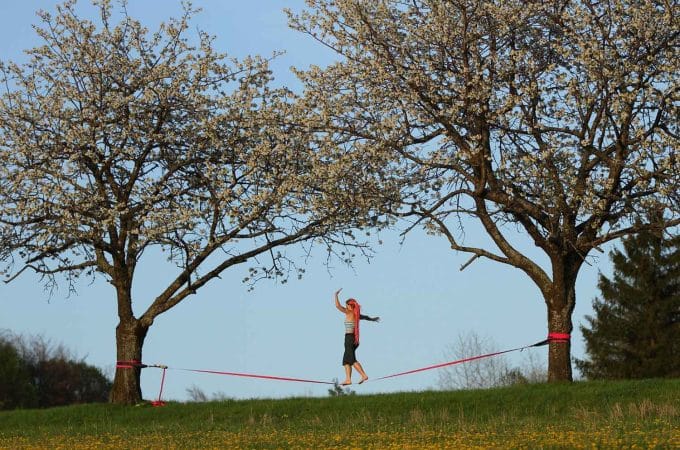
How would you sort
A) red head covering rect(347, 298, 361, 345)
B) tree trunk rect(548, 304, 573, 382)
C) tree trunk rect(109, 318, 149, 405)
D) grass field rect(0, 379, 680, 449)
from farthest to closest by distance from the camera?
tree trunk rect(109, 318, 149, 405)
tree trunk rect(548, 304, 573, 382)
red head covering rect(347, 298, 361, 345)
grass field rect(0, 379, 680, 449)

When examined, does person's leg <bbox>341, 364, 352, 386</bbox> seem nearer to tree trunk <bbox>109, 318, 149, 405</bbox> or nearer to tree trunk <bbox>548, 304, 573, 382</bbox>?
tree trunk <bbox>548, 304, 573, 382</bbox>

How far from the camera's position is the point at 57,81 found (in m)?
33.7

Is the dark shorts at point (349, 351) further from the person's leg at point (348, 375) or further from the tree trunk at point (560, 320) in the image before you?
the tree trunk at point (560, 320)

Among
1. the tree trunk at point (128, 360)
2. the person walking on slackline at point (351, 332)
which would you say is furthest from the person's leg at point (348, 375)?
the tree trunk at point (128, 360)

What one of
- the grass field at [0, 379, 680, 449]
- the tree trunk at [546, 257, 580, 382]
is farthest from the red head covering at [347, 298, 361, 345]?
the tree trunk at [546, 257, 580, 382]

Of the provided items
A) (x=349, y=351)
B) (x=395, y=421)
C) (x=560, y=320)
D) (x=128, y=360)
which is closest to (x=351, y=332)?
(x=349, y=351)

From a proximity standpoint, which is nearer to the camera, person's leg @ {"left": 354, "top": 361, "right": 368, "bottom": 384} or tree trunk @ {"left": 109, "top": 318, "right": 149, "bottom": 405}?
person's leg @ {"left": 354, "top": 361, "right": 368, "bottom": 384}

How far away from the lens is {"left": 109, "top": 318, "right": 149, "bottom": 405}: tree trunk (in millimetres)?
33156

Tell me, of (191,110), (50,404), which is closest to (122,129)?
(191,110)

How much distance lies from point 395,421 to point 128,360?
11957 mm

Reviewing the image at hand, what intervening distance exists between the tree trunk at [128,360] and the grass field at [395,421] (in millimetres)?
970

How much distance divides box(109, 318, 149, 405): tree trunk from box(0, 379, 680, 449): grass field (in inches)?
38.2

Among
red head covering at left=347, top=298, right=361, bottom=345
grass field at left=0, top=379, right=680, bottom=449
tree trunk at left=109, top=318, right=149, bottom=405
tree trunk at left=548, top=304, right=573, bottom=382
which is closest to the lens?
grass field at left=0, top=379, right=680, bottom=449

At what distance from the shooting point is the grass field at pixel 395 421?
1838cm
